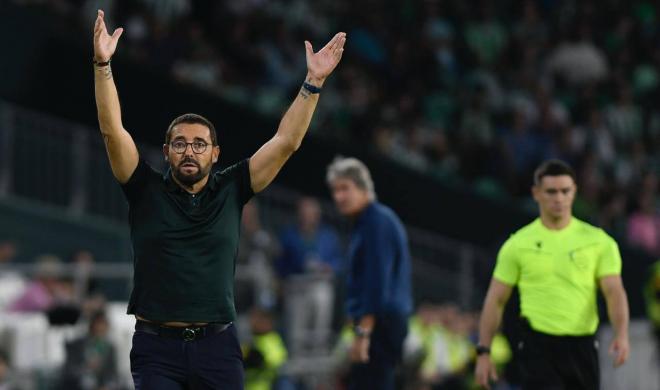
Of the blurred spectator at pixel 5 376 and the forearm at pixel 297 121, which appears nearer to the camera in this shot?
the forearm at pixel 297 121

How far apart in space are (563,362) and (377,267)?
157 centimetres

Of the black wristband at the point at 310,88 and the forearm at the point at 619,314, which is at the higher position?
the black wristband at the point at 310,88

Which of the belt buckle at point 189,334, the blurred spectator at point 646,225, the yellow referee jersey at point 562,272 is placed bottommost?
the belt buckle at point 189,334

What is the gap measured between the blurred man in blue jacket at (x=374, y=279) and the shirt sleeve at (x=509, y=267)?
1004mm

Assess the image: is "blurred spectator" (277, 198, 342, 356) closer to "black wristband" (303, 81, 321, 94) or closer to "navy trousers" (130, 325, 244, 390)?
"black wristband" (303, 81, 321, 94)

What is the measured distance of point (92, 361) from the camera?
14.2 meters

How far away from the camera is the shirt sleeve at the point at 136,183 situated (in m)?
7.66

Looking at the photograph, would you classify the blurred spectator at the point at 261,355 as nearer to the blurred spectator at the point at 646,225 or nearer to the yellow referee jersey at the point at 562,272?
the yellow referee jersey at the point at 562,272

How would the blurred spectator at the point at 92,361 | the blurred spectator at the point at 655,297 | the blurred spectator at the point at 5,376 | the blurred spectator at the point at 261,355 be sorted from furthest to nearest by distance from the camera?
the blurred spectator at the point at 655,297 → the blurred spectator at the point at 261,355 → the blurred spectator at the point at 92,361 → the blurred spectator at the point at 5,376

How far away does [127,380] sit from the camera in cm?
1474

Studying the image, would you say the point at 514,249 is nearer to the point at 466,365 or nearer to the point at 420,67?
the point at 466,365

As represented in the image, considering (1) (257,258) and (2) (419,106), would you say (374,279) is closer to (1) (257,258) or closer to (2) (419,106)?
(1) (257,258)

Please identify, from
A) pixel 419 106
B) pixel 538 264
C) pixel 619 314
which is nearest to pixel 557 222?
pixel 538 264

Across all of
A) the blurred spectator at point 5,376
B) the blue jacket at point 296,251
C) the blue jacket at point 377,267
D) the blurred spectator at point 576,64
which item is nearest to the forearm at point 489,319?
the blue jacket at point 377,267
